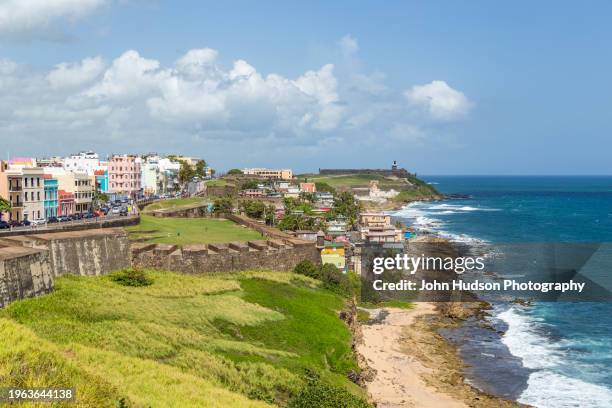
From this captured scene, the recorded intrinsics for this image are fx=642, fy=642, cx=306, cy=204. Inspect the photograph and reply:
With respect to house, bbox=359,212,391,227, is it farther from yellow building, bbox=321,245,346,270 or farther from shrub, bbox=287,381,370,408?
shrub, bbox=287,381,370,408

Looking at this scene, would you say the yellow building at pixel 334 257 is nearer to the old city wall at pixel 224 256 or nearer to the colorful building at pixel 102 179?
the old city wall at pixel 224 256

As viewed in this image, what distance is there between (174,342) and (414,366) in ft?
53.1

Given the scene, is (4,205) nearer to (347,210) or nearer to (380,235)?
(380,235)

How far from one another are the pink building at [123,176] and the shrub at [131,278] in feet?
199

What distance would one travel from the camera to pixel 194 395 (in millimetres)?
17359

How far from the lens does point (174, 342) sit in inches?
894

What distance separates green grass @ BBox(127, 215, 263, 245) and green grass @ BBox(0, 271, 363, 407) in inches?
485

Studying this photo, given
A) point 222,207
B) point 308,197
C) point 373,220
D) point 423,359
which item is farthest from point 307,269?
point 308,197

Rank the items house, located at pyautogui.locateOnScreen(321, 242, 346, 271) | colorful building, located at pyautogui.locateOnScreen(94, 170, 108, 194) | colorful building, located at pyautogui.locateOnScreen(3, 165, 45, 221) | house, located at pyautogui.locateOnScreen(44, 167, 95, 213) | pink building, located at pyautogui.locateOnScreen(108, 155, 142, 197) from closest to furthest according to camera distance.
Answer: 1. colorful building, located at pyautogui.locateOnScreen(3, 165, 45, 221)
2. house, located at pyautogui.locateOnScreen(321, 242, 346, 271)
3. house, located at pyautogui.locateOnScreen(44, 167, 95, 213)
4. colorful building, located at pyautogui.locateOnScreen(94, 170, 108, 194)
5. pink building, located at pyautogui.locateOnScreen(108, 155, 142, 197)

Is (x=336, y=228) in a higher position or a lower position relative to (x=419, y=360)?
higher

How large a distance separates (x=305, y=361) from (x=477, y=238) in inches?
2779

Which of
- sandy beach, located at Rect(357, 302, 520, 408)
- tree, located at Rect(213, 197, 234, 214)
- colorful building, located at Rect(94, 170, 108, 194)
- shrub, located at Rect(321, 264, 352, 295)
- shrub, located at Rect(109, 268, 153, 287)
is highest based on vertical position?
colorful building, located at Rect(94, 170, 108, 194)

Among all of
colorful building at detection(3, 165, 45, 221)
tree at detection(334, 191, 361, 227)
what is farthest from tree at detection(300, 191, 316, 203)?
colorful building at detection(3, 165, 45, 221)

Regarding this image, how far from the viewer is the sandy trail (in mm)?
29391
